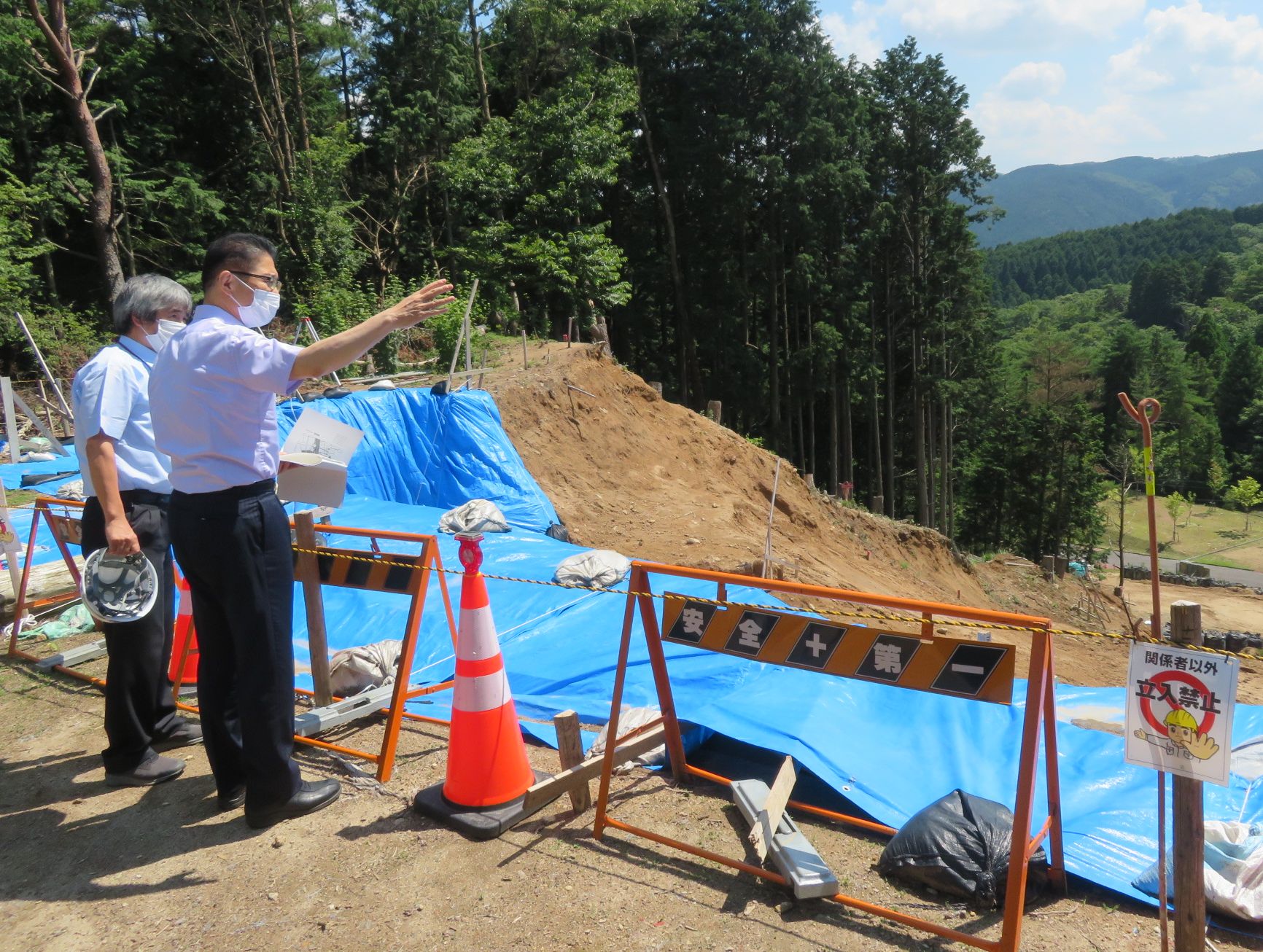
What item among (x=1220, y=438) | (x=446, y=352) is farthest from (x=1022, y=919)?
(x=1220, y=438)

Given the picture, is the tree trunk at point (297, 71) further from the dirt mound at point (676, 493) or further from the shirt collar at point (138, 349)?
the shirt collar at point (138, 349)

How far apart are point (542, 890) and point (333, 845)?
914 mm

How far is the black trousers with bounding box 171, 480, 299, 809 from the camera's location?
311cm

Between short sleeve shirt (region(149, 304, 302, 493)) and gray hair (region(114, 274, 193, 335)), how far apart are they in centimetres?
87

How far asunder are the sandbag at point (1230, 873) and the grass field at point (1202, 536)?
53647 mm

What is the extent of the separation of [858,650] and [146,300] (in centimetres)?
345

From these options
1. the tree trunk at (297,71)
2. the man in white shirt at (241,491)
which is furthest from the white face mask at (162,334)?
the tree trunk at (297,71)

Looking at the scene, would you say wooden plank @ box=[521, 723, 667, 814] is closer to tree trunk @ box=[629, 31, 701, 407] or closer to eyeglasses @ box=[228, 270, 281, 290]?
eyeglasses @ box=[228, 270, 281, 290]

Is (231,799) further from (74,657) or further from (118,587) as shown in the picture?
(74,657)

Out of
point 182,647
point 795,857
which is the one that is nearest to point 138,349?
point 182,647

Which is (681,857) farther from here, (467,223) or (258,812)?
(467,223)

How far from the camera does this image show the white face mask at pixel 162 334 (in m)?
3.86

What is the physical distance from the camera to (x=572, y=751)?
366 centimetres

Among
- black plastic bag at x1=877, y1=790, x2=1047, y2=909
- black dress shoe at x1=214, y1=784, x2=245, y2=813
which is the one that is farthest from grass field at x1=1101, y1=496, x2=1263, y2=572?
black dress shoe at x1=214, y1=784, x2=245, y2=813
